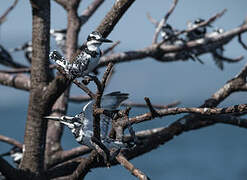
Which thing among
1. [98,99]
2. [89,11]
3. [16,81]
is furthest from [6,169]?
[89,11]

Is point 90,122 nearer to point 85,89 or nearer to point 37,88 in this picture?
point 85,89

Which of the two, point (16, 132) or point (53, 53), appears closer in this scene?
point (53, 53)

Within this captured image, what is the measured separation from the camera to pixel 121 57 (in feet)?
13.4

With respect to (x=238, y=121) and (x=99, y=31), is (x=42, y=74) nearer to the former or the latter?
(x=99, y=31)

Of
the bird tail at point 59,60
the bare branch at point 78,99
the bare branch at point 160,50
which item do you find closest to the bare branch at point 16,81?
the bare branch at point 160,50

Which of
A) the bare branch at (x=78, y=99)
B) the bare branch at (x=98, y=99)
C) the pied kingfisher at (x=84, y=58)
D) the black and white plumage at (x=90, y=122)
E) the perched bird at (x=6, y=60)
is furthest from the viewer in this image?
the bare branch at (x=78, y=99)

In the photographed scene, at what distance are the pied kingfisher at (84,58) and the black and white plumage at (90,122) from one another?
179mm

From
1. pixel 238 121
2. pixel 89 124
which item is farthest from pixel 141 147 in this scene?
pixel 89 124

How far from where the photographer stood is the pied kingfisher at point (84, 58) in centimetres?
227

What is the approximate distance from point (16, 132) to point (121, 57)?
3036cm

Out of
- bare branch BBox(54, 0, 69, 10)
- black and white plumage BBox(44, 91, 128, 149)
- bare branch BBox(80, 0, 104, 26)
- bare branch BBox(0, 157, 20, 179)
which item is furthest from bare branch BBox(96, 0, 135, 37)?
bare branch BBox(80, 0, 104, 26)

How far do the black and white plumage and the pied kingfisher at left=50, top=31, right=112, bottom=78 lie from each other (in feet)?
0.59

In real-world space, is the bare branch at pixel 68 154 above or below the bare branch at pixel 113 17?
below

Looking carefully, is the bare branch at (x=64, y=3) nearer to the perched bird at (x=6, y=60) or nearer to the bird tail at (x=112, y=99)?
the perched bird at (x=6, y=60)
